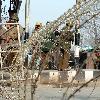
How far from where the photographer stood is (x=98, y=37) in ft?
7.36

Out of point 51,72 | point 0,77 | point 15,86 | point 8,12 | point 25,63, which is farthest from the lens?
point 8,12

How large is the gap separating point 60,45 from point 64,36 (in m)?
0.06

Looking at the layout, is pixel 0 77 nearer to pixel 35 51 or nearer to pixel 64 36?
pixel 35 51

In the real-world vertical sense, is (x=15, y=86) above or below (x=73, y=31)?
below

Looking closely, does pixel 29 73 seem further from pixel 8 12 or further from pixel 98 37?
pixel 8 12

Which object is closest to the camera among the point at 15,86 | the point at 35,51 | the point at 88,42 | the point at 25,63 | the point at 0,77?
the point at 88,42

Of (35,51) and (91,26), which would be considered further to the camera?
(35,51)

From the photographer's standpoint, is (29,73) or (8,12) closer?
(29,73)

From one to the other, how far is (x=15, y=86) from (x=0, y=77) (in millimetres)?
767

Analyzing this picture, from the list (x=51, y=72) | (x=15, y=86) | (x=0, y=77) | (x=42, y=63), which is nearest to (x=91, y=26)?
(x=42, y=63)

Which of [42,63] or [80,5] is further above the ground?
[80,5]

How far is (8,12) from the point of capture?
13.5 meters

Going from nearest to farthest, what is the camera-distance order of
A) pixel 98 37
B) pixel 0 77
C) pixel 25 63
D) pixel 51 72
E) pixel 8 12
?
pixel 98 37 < pixel 25 63 < pixel 0 77 < pixel 51 72 < pixel 8 12

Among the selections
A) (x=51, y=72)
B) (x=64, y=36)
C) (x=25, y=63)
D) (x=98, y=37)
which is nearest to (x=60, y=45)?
(x=64, y=36)
